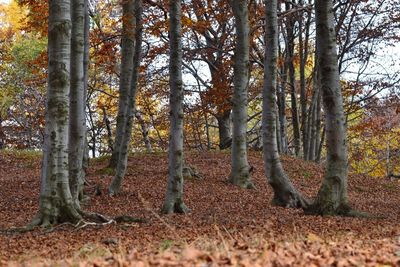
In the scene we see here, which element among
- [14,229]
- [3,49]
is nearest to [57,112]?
[14,229]

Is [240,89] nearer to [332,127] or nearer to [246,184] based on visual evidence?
[246,184]

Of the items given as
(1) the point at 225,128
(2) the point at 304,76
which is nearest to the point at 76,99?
(2) the point at 304,76

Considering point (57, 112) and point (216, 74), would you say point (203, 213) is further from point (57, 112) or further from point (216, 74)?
point (216, 74)

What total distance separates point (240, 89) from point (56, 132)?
22.8ft

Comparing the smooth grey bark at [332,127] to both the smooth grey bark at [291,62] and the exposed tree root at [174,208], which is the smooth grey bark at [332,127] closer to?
the exposed tree root at [174,208]

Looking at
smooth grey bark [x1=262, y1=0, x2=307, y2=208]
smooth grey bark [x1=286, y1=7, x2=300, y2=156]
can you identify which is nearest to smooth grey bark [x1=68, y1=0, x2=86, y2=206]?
smooth grey bark [x1=262, y1=0, x2=307, y2=208]

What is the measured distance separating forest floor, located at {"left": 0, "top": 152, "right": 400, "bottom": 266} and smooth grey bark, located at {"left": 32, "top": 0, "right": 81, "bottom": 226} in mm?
353

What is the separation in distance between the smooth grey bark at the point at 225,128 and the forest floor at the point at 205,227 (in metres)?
3.31


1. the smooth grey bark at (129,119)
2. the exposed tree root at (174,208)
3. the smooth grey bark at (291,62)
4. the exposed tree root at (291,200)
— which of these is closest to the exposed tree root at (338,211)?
the exposed tree root at (291,200)

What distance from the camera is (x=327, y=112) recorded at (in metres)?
8.48

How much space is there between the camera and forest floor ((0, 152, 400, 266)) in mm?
3512

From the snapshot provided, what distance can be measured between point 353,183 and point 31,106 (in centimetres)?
1811

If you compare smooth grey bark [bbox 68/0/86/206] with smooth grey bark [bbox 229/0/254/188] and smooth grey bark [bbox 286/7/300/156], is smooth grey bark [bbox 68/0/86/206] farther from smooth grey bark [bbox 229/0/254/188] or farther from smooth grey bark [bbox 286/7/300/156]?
smooth grey bark [bbox 286/7/300/156]

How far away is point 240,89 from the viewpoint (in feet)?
45.1
